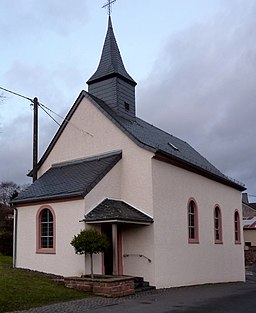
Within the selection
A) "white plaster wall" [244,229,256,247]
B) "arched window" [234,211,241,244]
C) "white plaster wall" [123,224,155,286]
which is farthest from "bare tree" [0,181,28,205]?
"white plaster wall" [123,224,155,286]

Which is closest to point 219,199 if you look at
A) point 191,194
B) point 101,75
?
point 191,194

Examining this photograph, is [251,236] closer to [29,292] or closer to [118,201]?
[118,201]

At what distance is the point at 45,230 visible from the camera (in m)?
17.9

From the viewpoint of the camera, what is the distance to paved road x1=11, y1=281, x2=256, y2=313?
11.3m

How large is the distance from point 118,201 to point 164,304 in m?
5.95

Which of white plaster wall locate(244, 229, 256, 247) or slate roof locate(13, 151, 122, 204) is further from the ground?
slate roof locate(13, 151, 122, 204)

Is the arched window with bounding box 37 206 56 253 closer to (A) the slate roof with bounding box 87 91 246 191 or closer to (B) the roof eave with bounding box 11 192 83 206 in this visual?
(B) the roof eave with bounding box 11 192 83 206

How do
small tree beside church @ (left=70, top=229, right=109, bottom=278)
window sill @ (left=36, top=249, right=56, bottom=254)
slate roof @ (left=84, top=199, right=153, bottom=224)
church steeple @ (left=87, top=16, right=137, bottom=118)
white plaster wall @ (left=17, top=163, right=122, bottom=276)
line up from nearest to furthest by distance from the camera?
small tree beside church @ (left=70, top=229, right=109, bottom=278), slate roof @ (left=84, top=199, right=153, bottom=224), white plaster wall @ (left=17, top=163, right=122, bottom=276), window sill @ (left=36, top=249, right=56, bottom=254), church steeple @ (left=87, top=16, right=137, bottom=118)

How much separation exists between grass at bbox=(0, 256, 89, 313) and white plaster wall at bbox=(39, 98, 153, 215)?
4.82 meters

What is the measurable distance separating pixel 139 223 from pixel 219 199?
327 inches

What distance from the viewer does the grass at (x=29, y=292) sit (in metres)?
11.6

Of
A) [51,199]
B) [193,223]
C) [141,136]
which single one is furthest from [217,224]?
[51,199]

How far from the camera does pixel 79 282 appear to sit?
14.3 m

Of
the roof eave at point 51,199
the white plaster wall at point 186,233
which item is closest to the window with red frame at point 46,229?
the roof eave at point 51,199
